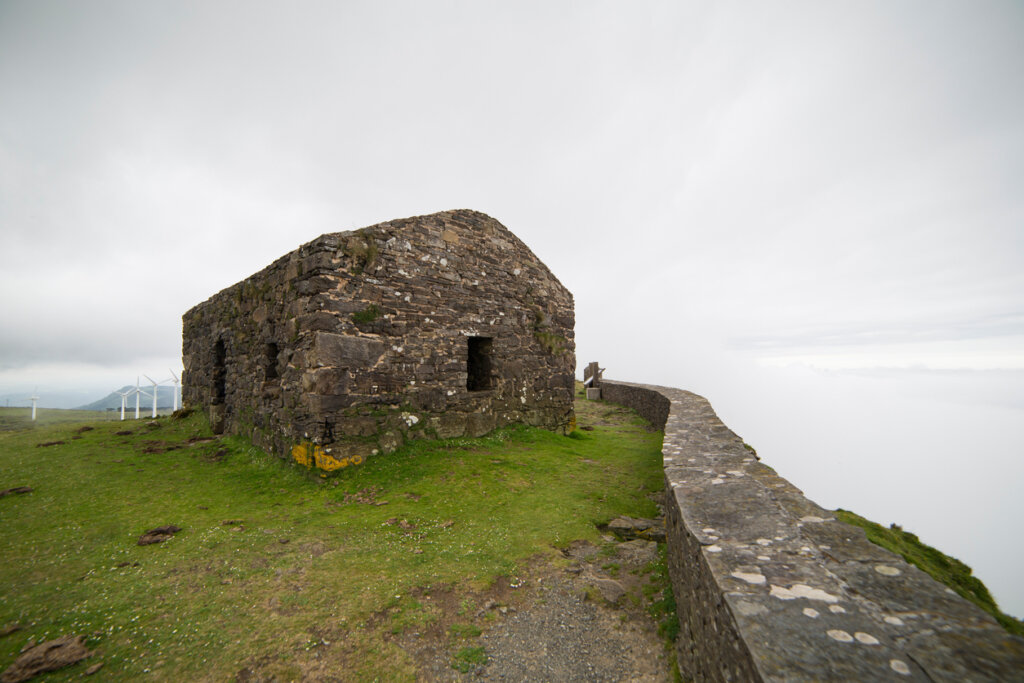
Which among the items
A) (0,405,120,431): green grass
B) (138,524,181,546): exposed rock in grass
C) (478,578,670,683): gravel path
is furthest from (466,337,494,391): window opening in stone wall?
(0,405,120,431): green grass

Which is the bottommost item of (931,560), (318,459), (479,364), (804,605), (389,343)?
(931,560)

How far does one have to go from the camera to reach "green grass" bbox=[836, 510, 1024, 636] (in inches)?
142

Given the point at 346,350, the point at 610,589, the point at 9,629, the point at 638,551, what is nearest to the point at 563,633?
the point at 610,589

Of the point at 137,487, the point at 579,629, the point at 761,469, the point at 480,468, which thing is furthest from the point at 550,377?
the point at 137,487

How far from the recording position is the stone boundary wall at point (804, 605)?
1.93 m

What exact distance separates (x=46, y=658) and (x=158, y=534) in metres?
2.32

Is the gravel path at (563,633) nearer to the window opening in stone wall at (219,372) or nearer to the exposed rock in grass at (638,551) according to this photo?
the exposed rock in grass at (638,551)

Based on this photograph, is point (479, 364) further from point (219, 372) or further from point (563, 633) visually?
point (219, 372)

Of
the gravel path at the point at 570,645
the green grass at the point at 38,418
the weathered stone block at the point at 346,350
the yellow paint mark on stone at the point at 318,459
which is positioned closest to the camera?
the gravel path at the point at 570,645

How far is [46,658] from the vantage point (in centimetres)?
331

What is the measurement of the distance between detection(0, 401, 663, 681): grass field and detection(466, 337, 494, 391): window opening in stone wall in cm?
165

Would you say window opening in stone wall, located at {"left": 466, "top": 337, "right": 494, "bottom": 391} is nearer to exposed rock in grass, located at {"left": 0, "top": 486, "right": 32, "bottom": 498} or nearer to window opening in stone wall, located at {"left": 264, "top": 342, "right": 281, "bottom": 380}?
window opening in stone wall, located at {"left": 264, "top": 342, "right": 281, "bottom": 380}

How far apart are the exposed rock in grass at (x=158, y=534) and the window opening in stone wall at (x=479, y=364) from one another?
233 inches

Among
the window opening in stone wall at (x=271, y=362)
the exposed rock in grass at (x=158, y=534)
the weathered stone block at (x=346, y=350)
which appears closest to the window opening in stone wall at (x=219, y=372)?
the window opening in stone wall at (x=271, y=362)
